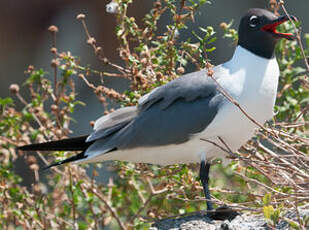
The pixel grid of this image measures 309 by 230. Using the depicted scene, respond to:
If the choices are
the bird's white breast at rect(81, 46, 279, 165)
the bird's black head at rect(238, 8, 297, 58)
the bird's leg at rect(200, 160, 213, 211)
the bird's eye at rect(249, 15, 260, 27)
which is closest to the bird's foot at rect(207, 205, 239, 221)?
the bird's leg at rect(200, 160, 213, 211)

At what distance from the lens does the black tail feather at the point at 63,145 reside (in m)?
4.07

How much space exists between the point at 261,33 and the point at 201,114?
21.9 inches

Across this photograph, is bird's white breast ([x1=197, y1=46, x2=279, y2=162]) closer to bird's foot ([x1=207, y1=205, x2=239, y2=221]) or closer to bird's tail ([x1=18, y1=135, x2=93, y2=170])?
bird's foot ([x1=207, y1=205, x2=239, y2=221])

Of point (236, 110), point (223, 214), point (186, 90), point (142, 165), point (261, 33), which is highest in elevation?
point (261, 33)

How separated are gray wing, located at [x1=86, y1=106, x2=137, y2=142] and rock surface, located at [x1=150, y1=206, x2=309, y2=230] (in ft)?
2.07

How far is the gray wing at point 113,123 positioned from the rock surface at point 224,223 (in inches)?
24.8

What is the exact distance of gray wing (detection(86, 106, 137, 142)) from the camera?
157 inches

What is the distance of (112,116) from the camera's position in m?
4.04

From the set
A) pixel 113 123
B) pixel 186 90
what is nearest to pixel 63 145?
pixel 113 123

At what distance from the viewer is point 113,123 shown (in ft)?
13.2

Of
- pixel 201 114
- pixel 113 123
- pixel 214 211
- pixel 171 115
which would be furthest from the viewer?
pixel 113 123

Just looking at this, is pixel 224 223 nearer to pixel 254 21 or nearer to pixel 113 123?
pixel 113 123

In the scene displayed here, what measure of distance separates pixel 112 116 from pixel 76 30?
11.8 ft

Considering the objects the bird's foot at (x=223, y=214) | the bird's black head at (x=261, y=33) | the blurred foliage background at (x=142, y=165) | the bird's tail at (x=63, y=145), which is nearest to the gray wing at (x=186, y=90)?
the blurred foliage background at (x=142, y=165)
